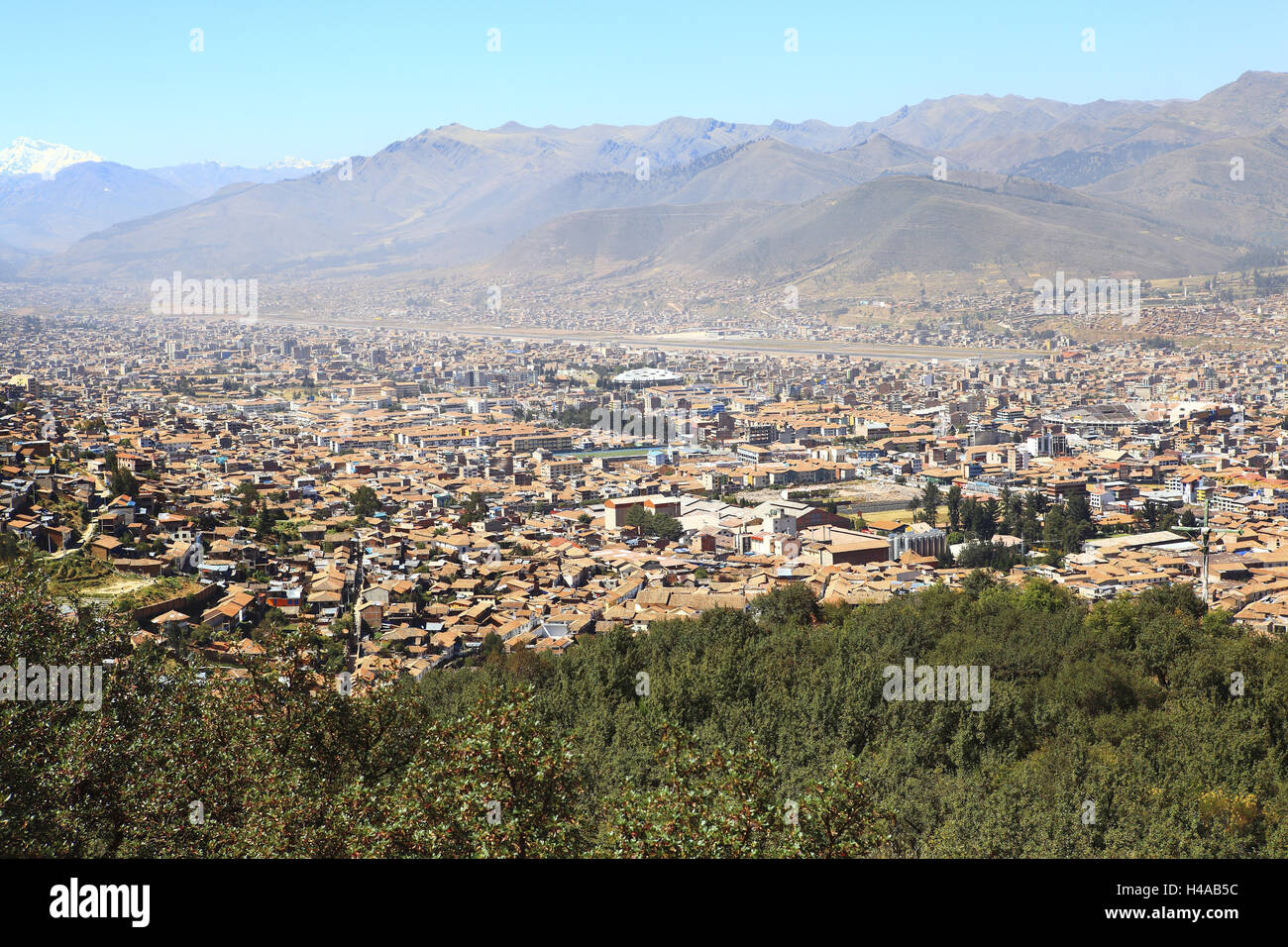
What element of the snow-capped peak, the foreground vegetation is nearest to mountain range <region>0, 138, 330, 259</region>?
the snow-capped peak

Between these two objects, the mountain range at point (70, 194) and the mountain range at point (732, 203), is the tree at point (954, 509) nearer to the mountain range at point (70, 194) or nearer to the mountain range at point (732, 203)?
the mountain range at point (732, 203)

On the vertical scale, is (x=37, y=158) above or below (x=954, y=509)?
above

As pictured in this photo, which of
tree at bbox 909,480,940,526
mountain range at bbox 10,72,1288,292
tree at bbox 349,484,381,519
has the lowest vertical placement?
tree at bbox 909,480,940,526

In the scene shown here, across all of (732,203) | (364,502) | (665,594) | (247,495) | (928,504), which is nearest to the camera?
(665,594)

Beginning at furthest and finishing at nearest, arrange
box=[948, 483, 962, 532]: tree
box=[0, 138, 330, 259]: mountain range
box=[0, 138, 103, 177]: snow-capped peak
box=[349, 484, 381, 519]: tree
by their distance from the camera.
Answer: box=[0, 138, 103, 177]: snow-capped peak → box=[0, 138, 330, 259]: mountain range → box=[948, 483, 962, 532]: tree → box=[349, 484, 381, 519]: tree

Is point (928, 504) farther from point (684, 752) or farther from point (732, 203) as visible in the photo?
point (732, 203)

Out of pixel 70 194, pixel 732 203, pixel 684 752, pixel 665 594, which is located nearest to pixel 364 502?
pixel 665 594

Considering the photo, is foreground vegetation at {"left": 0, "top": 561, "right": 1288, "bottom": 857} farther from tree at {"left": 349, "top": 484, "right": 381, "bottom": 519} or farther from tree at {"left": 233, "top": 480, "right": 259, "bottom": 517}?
tree at {"left": 349, "top": 484, "right": 381, "bottom": 519}
